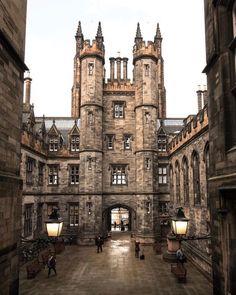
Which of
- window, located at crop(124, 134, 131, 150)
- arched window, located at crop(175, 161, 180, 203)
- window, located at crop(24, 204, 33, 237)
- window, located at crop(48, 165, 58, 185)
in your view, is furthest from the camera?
window, located at crop(124, 134, 131, 150)

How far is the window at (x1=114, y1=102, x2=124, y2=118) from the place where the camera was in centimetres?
2900

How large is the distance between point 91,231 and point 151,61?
53.7 feet

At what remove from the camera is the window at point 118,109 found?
29000 millimetres

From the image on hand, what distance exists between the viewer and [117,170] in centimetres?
2819

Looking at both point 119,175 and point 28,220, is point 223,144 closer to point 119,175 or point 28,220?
point 28,220

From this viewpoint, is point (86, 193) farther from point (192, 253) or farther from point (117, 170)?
point (192, 253)

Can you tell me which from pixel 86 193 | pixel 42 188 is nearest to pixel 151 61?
pixel 86 193

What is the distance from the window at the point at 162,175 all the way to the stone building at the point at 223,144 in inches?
805

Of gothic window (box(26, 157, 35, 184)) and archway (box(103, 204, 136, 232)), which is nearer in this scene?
gothic window (box(26, 157, 35, 184))

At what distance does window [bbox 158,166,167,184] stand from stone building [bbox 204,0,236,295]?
20445mm

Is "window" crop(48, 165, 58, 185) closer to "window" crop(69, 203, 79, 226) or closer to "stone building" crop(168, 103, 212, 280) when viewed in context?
"window" crop(69, 203, 79, 226)

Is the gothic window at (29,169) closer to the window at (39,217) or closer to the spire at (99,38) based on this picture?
the window at (39,217)

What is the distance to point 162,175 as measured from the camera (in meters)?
28.5

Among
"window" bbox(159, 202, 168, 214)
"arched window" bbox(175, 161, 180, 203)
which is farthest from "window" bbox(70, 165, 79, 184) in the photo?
"arched window" bbox(175, 161, 180, 203)
